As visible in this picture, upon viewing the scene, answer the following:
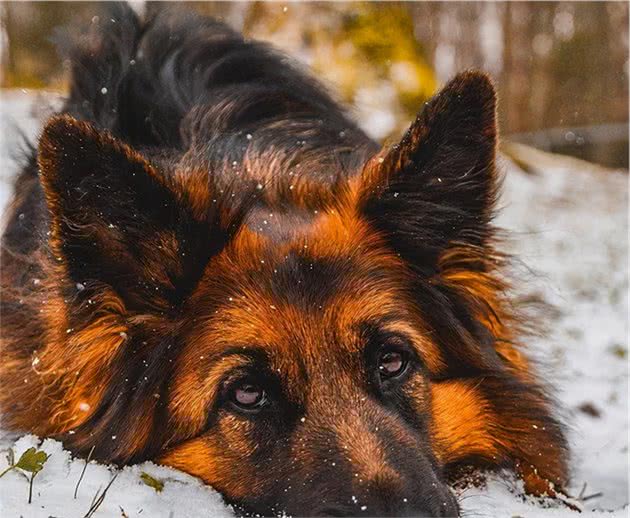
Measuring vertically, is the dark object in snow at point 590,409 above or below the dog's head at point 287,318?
below

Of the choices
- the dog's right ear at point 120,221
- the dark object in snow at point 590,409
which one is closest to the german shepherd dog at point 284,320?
the dog's right ear at point 120,221

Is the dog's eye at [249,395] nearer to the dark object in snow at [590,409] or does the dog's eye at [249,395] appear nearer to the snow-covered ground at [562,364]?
the snow-covered ground at [562,364]

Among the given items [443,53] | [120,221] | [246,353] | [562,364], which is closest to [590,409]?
[562,364]

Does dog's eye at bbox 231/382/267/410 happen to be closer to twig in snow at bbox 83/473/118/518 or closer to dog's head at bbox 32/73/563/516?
dog's head at bbox 32/73/563/516

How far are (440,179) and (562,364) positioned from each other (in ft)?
10.6

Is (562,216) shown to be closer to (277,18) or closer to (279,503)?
(277,18)

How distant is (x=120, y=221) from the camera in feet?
10.3

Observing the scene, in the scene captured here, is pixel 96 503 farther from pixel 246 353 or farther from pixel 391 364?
pixel 391 364

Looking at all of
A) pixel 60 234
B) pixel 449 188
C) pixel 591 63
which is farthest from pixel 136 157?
pixel 591 63

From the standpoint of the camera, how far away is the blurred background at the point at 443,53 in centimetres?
1395

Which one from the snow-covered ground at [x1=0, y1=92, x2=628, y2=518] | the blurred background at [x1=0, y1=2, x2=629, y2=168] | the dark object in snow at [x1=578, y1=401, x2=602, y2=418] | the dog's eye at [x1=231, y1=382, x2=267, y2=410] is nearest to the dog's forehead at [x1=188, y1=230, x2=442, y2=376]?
the dog's eye at [x1=231, y1=382, x2=267, y2=410]

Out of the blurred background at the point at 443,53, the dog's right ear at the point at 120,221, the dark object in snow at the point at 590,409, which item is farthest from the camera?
the blurred background at the point at 443,53

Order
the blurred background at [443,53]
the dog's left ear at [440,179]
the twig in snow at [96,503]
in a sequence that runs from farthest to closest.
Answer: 1. the blurred background at [443,53]
2. the dog's left ear at [440,179]
3. the twig in snow at [96,503]

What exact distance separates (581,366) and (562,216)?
7.80 meters
